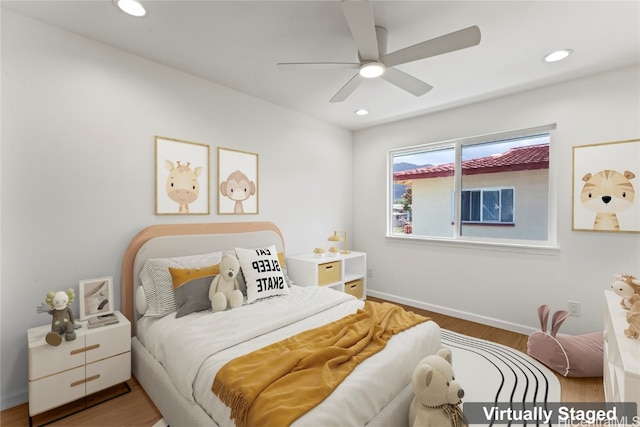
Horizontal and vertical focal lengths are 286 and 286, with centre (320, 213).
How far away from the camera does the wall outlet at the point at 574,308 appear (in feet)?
9.12

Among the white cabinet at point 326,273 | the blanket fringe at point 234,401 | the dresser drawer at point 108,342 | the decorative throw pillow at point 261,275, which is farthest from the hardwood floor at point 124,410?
the white cabinet at point 326,273

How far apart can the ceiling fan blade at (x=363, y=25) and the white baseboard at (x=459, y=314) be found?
3.07 metres

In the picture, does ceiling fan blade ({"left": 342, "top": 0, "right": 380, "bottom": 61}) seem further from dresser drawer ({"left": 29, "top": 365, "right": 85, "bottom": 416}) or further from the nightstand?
dresser drawer ({"left": 29, "top": 365, "right": 85, "bottom": 416})

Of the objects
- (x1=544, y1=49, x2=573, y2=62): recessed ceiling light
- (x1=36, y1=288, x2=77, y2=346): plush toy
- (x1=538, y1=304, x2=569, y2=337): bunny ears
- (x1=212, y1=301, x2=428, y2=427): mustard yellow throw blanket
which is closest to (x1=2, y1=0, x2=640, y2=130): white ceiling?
(x1=544, y1=49, x2=573, y2=62): recessed ceiling light

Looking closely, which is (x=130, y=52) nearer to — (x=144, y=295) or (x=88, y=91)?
(x=88, y=91)

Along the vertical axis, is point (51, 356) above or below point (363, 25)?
below

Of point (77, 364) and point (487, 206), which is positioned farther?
point (487, 206)

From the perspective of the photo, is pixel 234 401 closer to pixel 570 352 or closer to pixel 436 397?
pixel 436 397

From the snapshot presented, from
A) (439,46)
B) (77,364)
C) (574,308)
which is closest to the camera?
(439,46)

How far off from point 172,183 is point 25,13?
55.7 inches

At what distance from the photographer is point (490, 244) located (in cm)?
329

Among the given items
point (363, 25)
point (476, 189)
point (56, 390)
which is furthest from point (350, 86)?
point (56, 390)

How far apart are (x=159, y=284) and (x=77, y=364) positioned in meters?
0.65

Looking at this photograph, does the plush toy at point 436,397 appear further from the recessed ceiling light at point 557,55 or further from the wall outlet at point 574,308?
the recessed ceiling light at point 557,55
